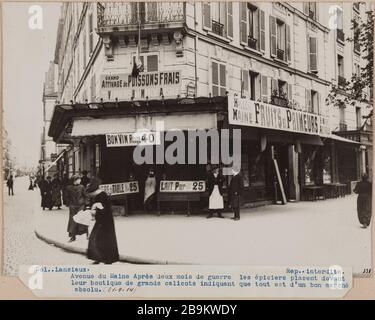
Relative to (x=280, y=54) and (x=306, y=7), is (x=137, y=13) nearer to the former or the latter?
(x=306, y=7)

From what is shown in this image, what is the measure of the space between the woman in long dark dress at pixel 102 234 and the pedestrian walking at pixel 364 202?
4.39 m

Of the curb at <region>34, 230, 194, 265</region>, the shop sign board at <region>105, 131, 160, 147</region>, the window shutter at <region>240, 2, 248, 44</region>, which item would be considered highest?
the window shutter at <region>240, 2, 248, 44</region>

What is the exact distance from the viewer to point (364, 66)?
9.07 m

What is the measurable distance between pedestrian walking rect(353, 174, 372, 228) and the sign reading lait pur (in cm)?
424

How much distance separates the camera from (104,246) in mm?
7887

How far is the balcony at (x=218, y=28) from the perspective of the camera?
34.7 feet

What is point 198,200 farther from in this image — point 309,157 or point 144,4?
point 144,4

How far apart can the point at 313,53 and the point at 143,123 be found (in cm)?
459

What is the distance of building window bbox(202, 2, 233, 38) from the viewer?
10.1 meters

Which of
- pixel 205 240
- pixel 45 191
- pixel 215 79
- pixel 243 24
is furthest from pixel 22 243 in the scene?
pixel 243 24

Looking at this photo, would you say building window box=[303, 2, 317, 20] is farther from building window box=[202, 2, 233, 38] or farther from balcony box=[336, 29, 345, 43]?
building window box=[202, 2, 233, 38]

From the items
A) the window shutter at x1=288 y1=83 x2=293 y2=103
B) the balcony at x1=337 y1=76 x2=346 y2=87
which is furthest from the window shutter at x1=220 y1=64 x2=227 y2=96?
the balcony at x1=337 y1=76 x2=346 y2=87

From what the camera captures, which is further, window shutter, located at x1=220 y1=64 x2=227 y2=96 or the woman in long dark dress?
window shutter, located at x1=220 y1=64 x2=227 y2=96

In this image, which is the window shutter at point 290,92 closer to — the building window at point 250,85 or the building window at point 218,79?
the building window at point 250,85
